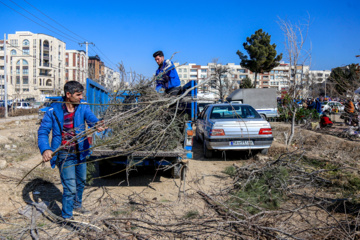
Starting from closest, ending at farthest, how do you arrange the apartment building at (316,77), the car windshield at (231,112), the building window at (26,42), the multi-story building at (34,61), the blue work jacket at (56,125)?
the blue work jacket at (56,125) < the car windshield at (231,112) < the apartment building at (316,77) < the multi-story building at (34,61) < the building window at (26,42)

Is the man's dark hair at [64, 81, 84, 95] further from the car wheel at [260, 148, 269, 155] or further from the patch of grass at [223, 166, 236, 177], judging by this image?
the car wheel at [260, 148, 269, 155]

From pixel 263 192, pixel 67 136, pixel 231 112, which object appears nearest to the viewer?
pixel 67 136

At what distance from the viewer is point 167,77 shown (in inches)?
245

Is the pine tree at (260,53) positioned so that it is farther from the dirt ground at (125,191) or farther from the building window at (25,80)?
the building window at (25,80)

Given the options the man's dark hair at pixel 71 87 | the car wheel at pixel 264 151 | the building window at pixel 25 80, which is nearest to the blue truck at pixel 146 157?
the man's dark hair at pixel 71 87

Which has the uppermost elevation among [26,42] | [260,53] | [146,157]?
[26,42]

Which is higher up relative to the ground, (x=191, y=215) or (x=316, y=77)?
(x=316, y=77)

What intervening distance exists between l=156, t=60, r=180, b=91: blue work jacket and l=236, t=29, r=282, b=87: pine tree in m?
30.9

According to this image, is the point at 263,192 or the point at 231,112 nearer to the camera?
the point at 263,192

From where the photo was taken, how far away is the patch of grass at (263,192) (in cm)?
435

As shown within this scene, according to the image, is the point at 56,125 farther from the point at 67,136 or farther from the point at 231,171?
the point at 231,171

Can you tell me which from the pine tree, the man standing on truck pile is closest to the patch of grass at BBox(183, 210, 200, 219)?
the man standing on truck pile

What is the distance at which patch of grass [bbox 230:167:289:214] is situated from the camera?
4348 millimetres

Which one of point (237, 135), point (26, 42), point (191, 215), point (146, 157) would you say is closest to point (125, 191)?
point (146, 157)
